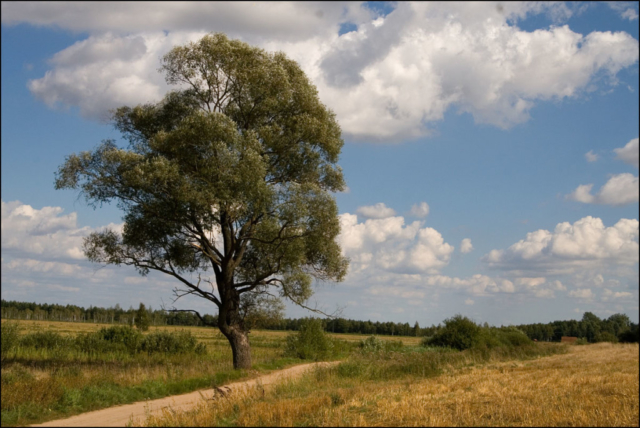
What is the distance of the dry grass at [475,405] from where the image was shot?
1092 cm

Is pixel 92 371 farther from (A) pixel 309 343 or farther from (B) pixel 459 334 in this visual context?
(B) pixel 459 334

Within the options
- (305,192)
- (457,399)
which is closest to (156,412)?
(457,399)

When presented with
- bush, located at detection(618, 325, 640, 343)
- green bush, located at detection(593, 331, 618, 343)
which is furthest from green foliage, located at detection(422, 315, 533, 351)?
bush, located at detection(618, 325, 640, 343)

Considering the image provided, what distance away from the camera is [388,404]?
14.5 meters

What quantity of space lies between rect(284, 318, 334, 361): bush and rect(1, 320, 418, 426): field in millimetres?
4490

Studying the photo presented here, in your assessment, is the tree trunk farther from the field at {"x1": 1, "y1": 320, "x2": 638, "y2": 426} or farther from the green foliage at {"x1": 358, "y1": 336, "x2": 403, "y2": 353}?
the green foliage at {"x1": 358, "y1": 336, "x2": 403, "y2": 353}

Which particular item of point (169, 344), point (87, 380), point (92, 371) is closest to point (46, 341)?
point (169, 344)

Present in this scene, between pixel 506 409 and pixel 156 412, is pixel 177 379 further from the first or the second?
pixel 506 409

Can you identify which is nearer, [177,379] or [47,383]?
[47,383]

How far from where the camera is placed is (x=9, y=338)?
2072cm

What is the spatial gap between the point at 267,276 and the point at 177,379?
6529 millimetres

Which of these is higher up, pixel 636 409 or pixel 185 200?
pixel 185 200

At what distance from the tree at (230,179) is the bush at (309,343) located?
8329mm

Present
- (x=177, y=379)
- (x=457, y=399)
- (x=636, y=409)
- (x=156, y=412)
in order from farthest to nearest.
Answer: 1. (x=177, y=379)
2. (x=457, y=399)
3. (x=156, y=412)
4. (x=636, y=409)
